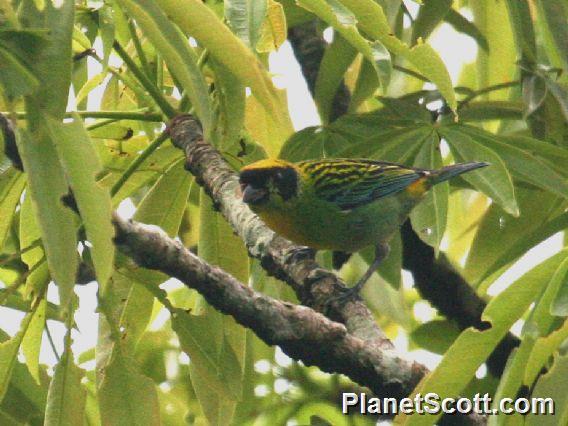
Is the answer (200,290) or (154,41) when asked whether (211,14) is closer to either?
(154,41)

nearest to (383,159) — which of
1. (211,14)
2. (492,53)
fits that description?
(492,53)

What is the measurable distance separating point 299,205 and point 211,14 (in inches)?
76.9

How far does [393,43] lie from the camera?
7.23 feet

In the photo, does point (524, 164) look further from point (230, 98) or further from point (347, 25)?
point (347, 25)

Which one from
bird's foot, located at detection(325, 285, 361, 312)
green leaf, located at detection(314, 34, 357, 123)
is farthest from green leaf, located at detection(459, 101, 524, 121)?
→ bird's foot, located at detection(325, 285, 361, 312)

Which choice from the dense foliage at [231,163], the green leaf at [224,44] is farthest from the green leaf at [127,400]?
the green leaf at [224,44]

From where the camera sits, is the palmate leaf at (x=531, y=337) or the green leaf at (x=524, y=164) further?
the green leaf at (x=524, y=164)

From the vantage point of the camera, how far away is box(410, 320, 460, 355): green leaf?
371 cm

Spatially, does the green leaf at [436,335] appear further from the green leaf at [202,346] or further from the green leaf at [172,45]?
the green leaf at [172,45]

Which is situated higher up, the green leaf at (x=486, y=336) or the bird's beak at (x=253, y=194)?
the bird's beak at (x=253, y=194)

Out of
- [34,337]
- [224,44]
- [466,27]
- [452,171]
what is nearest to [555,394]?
[224,44]

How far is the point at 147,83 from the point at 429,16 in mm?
929

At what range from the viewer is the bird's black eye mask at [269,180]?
127 inches

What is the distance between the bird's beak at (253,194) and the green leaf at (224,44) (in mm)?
1193
